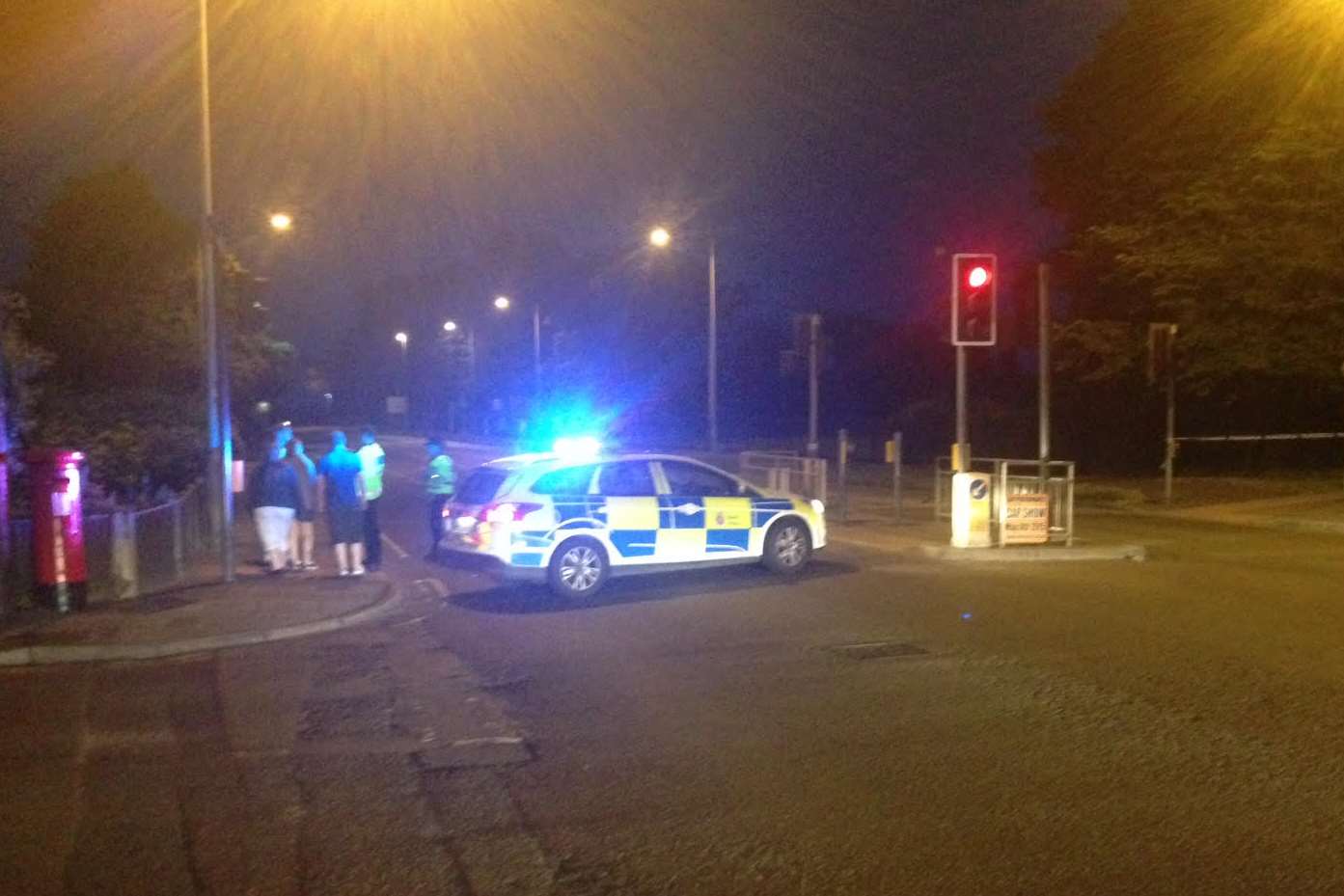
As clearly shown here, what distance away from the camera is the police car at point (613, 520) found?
14195 millimetres

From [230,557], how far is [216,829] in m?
9.68

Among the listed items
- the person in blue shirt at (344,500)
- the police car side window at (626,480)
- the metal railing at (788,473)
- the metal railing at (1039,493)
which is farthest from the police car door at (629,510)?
the metal railing at (788,473)

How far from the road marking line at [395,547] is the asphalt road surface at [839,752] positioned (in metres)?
5.30

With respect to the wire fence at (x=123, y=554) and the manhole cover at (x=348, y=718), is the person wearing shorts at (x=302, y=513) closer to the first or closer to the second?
the wire fence at (x=123, y=554)

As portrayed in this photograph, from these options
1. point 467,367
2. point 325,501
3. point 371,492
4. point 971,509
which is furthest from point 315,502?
point 467,367

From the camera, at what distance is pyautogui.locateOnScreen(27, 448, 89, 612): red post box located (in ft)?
45.0

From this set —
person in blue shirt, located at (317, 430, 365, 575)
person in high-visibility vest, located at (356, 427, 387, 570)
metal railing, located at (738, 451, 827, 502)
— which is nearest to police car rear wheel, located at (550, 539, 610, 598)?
person in blue shirt, located at (317, 430, 365, 575)

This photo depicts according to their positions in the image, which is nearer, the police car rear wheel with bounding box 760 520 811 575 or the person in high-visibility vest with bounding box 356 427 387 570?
the police car rear wheel with bounding box 760 520 811 575

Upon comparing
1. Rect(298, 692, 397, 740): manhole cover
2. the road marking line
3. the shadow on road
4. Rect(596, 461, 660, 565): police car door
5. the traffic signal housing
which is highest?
the traffic signal housing

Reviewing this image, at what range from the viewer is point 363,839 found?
6430mm

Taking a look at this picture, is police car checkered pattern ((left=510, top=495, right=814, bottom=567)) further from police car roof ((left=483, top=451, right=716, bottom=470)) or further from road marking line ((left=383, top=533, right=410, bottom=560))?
road marking line ((left=383, top=533, right=410, bottom=560))

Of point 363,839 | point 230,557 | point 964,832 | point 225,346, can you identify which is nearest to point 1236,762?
point 964,832

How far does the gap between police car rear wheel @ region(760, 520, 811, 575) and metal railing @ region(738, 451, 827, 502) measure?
5.84 m

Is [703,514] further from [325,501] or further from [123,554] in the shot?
[123,554]
